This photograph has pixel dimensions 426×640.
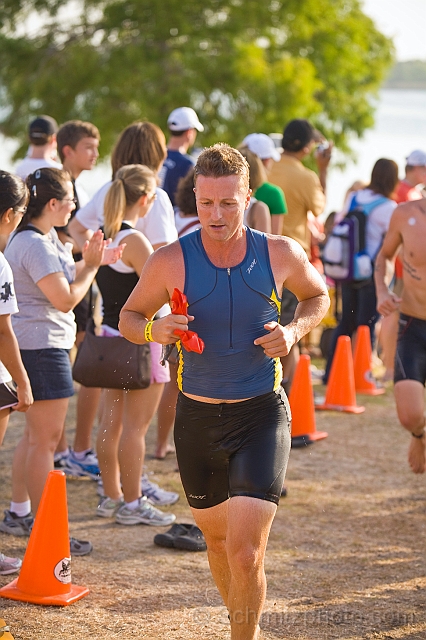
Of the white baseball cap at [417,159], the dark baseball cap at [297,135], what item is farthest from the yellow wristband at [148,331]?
the white baseball cap at [417,159]

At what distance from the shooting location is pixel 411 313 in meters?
6.42

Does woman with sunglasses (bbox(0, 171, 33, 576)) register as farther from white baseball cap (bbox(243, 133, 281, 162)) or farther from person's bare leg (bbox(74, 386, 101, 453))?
white baseball cap (bbox(243, 133, 281, 162))

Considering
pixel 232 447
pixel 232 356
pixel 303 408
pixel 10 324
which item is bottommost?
pixel 303 408

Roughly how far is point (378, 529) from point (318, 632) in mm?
1801

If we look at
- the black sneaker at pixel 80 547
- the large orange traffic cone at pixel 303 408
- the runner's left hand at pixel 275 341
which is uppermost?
the runner's left hand at pixel 275 341

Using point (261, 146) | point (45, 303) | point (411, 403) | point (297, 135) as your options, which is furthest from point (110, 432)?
point (297, 135)

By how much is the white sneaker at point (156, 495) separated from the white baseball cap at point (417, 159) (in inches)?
199

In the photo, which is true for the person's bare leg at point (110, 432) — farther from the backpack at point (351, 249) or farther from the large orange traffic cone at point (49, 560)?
the backpack at point (351, 249)

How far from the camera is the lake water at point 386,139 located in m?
41.2

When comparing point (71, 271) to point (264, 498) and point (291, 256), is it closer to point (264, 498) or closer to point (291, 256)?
point (291, 256)

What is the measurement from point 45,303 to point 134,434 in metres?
1.12

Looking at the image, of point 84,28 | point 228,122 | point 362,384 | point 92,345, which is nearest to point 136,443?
point 92,345

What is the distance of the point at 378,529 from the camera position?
6223 mm

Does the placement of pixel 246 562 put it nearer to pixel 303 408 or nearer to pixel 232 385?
pixel 232 385
